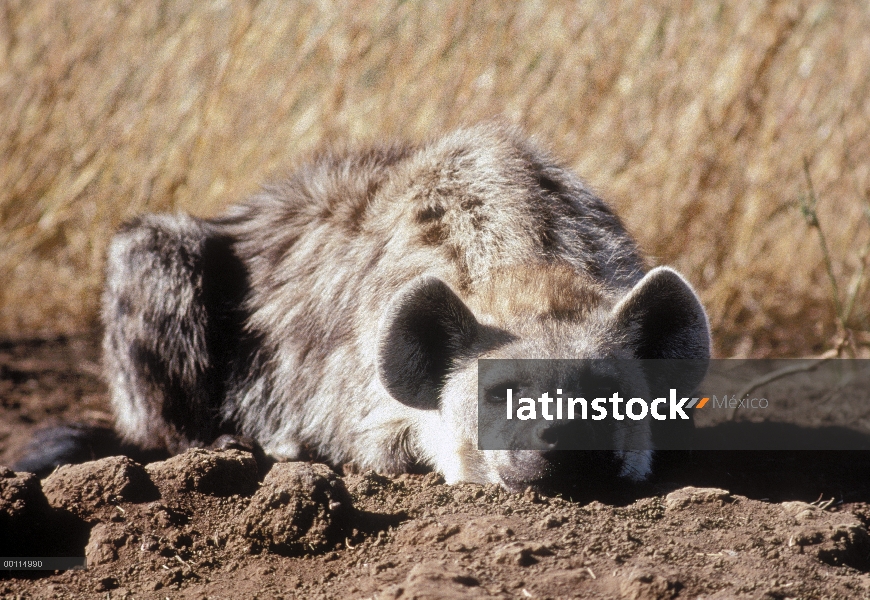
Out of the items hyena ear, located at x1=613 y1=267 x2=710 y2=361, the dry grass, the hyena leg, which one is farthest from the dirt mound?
the dry grass

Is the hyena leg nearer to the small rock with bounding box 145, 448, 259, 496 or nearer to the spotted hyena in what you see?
the spotted hyena

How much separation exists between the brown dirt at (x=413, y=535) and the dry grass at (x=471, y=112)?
112 inches

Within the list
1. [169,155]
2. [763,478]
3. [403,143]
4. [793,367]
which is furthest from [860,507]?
[169,155]

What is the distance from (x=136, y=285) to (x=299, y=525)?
2006 mm

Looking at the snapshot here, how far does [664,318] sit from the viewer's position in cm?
300

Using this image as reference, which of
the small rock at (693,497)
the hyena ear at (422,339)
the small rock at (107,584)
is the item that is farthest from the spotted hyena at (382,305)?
the small rock at (107,584)

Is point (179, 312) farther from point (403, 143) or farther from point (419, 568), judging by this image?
point (419, 568)

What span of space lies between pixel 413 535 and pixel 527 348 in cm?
65

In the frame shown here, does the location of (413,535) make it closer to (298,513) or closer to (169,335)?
(298,513)

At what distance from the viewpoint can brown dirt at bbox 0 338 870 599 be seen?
2205 mm

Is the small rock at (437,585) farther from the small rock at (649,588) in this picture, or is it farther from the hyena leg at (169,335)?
the hyena leg at (169,335)

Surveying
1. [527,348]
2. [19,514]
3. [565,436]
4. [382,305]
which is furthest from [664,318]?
[19,514]

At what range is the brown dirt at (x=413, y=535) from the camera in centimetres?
221

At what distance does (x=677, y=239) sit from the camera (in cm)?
602
